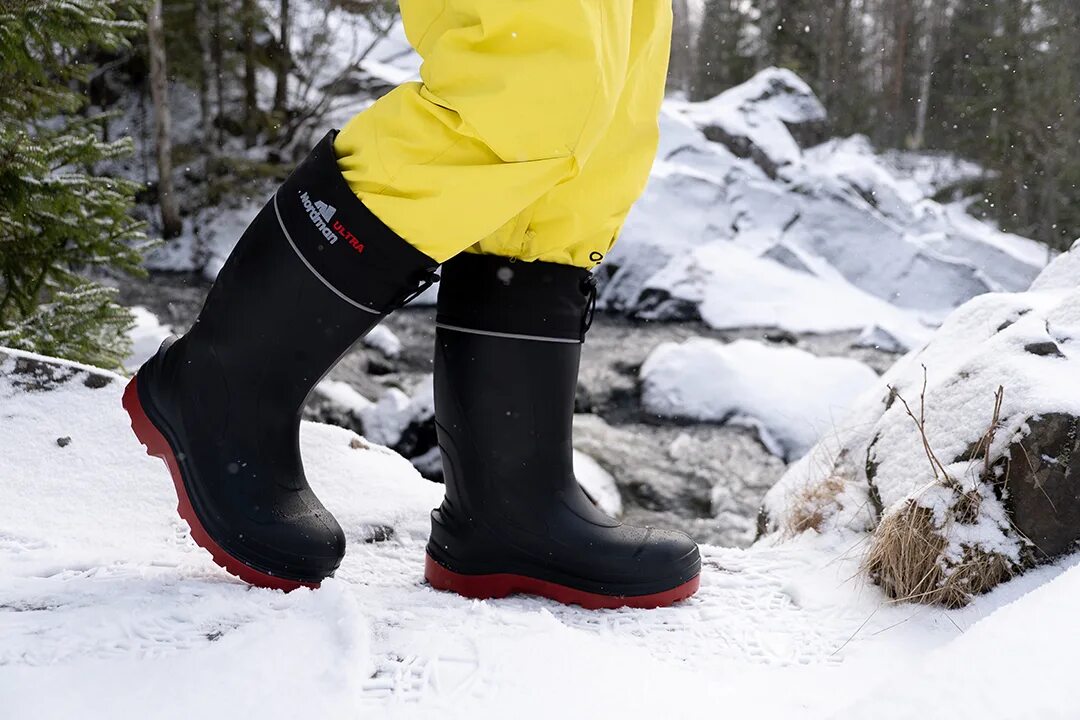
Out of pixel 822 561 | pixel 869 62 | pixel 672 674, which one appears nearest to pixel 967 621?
pixel 822 561

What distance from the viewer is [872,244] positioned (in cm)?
933

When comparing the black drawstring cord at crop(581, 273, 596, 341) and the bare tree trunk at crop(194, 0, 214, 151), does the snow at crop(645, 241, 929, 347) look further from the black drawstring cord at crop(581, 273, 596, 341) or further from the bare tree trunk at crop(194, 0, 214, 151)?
the black drawstring cord at crop(581, 273, 596, 341)

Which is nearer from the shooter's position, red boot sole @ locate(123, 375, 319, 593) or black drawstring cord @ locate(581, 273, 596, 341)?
red boot sole @ locate(123, 375, 319, 593)

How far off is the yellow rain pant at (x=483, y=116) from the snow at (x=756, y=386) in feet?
14.2

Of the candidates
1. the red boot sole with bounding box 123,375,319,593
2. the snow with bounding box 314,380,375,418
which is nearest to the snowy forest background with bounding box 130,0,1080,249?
the snow with bounding box 314,380,375,418

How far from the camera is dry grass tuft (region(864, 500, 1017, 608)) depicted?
3.93 feet

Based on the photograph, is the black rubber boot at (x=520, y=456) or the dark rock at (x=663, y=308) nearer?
the black rubber boot at (x=520, y=456)

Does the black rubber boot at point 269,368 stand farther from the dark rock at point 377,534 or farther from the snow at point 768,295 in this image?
the snow at point 768,295

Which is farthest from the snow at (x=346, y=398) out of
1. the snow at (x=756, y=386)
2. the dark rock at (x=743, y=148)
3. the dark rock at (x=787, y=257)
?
the dark rock at (x=743, y=148)

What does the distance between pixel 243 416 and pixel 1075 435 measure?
1.15 metres

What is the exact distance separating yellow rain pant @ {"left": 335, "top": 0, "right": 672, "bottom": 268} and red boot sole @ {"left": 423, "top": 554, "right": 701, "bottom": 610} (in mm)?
483

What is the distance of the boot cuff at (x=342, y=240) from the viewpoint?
97cm

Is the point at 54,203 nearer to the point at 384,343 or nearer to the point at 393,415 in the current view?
the point at 393,415

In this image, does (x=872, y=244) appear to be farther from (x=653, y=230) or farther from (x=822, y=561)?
(x=822, y=561)
